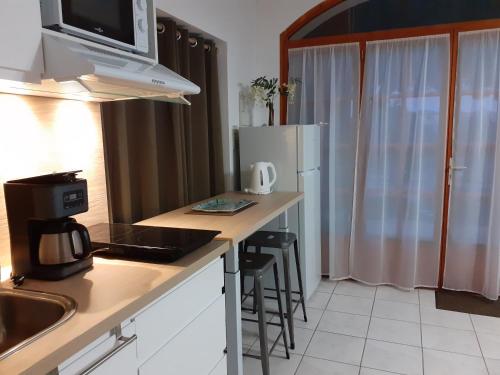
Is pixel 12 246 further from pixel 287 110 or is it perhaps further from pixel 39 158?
pixel 287 110

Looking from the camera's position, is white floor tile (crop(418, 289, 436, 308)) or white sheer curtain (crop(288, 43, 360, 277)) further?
white sheer curtain (crop(288, 43, 360, 277))

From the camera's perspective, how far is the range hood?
46.9 inches

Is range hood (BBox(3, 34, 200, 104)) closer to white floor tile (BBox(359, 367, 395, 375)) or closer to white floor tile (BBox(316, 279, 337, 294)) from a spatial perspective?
white floor tile (BBox(359, 367, 395, 375))

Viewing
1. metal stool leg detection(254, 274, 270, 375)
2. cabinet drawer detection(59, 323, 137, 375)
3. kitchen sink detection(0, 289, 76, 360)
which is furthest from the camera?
metal stool leg detection(254, 274, 270, 375)

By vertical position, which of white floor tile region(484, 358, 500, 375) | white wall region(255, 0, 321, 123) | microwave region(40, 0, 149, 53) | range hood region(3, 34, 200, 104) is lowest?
white floor tile region(484, 358, 500, 375)

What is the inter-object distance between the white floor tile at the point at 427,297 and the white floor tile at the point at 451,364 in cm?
75

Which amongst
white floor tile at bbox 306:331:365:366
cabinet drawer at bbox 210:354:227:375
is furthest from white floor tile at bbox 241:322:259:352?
cabinet drawer at bbox 210:354:227:375

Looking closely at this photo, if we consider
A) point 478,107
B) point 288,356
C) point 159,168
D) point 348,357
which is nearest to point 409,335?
point 348,357

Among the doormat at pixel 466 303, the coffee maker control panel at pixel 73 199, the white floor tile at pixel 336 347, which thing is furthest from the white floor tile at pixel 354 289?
the coffee maker control panel at pixel 73 199

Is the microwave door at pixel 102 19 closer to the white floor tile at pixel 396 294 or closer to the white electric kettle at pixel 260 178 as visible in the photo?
the white electric kettle at pixel 260 178

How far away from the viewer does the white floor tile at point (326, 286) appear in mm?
3561

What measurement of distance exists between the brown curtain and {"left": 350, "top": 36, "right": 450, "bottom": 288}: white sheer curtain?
137 cm

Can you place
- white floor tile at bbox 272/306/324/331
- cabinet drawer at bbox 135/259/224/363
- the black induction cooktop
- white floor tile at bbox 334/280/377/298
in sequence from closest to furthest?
cabinet drawer at bbox 135/259/224/363 < the black induction cooktop < white floor tile at bbox 272/306/324/331 < white floor tile at bbox 334/280/377/298

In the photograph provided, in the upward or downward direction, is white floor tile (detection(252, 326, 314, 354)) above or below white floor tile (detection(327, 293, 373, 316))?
below
